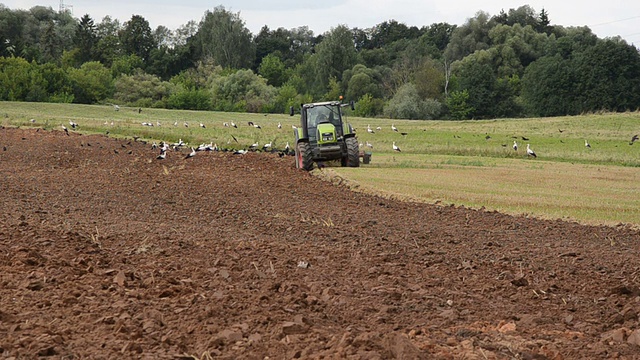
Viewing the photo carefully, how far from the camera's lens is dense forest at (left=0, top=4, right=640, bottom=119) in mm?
82938

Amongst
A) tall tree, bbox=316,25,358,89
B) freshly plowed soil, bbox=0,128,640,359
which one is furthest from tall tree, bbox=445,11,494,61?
freshly plowed soil, bbox=0,128,640,359

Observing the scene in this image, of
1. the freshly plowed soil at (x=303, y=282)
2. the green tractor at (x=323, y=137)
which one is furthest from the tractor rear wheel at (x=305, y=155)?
the freshly plowed soil at (x=303, y=282)

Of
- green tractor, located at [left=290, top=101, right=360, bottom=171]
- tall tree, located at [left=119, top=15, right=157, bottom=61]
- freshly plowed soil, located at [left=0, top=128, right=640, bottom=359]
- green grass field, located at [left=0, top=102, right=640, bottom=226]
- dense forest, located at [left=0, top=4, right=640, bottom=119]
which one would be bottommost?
green grass field, located at [left=0, top=102, right=640, bottom=226]

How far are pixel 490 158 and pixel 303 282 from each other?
30.5 metres

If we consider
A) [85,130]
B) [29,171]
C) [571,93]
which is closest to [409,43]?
[571,93]

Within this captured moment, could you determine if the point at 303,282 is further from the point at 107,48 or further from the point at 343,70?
the point at 107,48

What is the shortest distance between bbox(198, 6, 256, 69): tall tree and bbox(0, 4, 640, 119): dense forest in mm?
170

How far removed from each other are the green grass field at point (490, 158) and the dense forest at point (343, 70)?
14.7 m

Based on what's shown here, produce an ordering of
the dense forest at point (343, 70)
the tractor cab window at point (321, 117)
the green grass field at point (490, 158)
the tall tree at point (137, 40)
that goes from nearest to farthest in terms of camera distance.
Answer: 1. the green grass field at point (490, 158)
2. the tractor cab window at point (321, 117)
3. the dense forest at point (343, 70)
4. the tall tree at point (137, 40)

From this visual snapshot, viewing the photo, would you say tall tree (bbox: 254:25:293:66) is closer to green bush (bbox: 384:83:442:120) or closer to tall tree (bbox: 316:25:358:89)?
tall tree (bbox: 316:25:358:89)

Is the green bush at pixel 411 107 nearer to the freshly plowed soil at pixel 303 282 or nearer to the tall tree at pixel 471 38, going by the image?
the tall tree at pixel 471 38

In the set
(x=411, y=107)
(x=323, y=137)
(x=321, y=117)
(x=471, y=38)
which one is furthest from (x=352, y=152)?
(x=471, y=38)

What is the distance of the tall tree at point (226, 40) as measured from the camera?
121m

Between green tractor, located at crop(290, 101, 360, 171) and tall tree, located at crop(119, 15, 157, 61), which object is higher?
tall tree, located at crop(119, 15, 157, 61)
